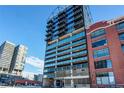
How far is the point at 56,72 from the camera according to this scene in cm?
2619

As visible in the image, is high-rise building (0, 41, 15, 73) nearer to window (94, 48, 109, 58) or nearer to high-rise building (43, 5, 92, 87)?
high-rise building (43, 5, 92, 87)

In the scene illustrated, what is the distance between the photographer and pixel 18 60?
54031mm

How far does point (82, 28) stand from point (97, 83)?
453 inches

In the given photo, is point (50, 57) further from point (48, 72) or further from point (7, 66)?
point (7, 66)

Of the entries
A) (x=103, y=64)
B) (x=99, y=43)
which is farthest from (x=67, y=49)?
(x=103, y=64)

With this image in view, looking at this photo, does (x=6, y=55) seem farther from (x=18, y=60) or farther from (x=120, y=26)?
(x=120, y=26)

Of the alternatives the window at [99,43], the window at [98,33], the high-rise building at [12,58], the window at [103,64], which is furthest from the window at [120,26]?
the high-rise building at [12,58]

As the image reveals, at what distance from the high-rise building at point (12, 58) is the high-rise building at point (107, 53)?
4137 centimetres

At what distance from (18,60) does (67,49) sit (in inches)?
1337

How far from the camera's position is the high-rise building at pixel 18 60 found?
52.7 metres

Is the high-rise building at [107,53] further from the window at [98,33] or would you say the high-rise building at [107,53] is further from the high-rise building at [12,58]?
the high-rise building at [12,58]
